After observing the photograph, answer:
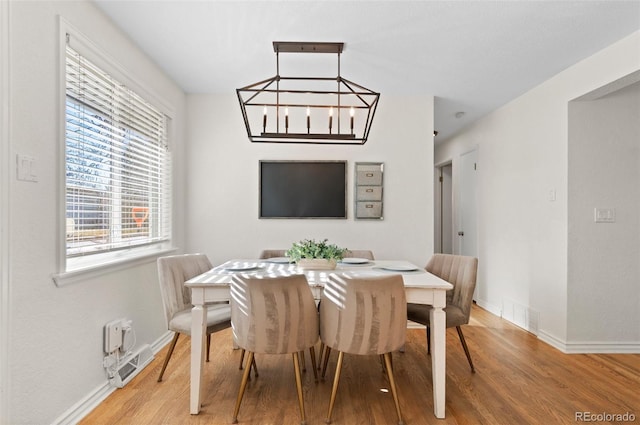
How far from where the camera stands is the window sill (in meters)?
1.88

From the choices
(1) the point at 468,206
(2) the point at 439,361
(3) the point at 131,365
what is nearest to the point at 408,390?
(2) the point at 439,361

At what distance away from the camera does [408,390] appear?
7.65ft

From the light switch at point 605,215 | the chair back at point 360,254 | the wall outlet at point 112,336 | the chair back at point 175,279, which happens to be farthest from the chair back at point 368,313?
the light switch at point 605,215

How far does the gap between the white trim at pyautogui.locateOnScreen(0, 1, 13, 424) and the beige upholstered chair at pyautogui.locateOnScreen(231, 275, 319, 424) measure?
38.7 inches

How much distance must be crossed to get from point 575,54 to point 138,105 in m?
3.46

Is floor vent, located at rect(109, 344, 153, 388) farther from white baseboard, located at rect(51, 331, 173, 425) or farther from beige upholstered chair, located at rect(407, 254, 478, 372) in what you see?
beige upholstered chair, located at rect(407, 254, 478, 372)

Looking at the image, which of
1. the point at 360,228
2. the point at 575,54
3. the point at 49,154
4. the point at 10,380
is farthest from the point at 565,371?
the point at 49,154

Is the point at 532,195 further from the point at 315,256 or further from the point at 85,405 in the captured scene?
the point at 85,405

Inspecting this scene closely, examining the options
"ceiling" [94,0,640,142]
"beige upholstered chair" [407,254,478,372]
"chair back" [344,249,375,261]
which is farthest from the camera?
"chair back" [344,249,375,261]

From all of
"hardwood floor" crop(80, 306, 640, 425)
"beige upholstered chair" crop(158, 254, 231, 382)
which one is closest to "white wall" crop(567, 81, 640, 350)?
"hardwood floor" crop(80, 306, 640, 425)

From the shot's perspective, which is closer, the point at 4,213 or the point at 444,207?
the point at 4,213

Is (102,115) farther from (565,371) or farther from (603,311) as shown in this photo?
(603,311)

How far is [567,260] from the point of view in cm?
303

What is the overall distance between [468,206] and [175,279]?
13.0 feet
